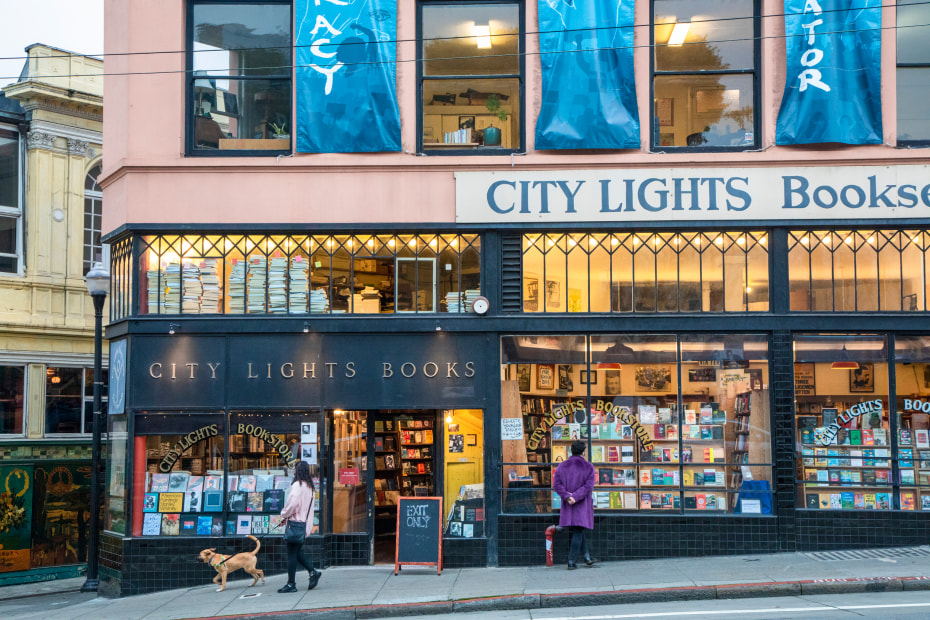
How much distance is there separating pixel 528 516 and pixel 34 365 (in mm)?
12093

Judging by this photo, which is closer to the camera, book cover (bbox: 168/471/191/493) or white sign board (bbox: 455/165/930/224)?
white sign board (bbox: 455/165/930/224)

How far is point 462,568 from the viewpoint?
1381 centimetres

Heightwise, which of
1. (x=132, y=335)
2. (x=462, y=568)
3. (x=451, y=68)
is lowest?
(x=462, y=568)

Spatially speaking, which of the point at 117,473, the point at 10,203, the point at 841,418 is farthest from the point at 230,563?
the point at 10,203

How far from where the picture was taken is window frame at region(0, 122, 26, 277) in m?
20.5

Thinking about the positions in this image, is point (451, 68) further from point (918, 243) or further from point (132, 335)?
point (918, 243)

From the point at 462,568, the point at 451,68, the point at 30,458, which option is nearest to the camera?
the point at 462,568

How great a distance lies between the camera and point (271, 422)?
14188 mm

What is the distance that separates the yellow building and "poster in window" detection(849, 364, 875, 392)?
15633 mm

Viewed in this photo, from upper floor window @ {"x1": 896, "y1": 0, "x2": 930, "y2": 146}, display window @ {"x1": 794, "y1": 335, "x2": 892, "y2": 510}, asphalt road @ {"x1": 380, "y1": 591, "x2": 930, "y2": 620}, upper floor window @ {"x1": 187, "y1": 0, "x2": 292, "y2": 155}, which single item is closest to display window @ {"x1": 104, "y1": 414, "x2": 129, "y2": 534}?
upper floor window @ {"x1": 187, "y1": 0, "x2": 292, "y2": 155}

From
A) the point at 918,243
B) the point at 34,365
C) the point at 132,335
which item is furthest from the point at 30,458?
the point at 918,243

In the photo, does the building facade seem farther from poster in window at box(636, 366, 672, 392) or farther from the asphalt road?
the asphalt road

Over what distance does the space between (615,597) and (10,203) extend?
15750 millimetres

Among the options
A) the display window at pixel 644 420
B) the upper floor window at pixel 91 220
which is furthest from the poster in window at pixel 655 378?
the upper floor window at pixel 91 220
